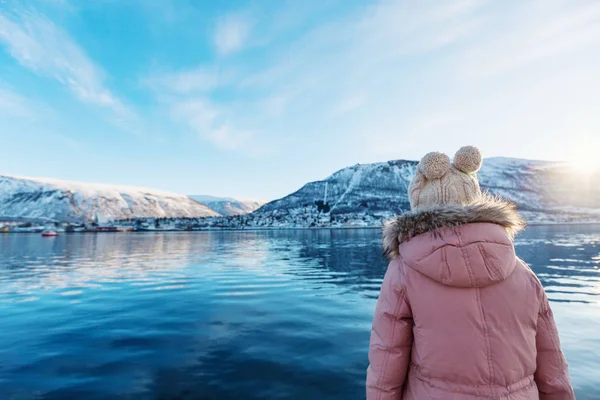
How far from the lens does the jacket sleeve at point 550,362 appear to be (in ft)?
10.4

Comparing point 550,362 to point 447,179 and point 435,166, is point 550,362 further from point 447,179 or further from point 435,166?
point 435,166

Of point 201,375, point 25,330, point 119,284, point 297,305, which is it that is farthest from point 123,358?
point 119,284

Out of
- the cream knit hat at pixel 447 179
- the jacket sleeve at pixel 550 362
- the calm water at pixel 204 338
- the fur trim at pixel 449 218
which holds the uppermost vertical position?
the cream knit hat at pixel 447 179

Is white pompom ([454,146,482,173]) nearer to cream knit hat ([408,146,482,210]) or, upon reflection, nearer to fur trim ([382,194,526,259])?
cream knit hat ([408,146,482,210])

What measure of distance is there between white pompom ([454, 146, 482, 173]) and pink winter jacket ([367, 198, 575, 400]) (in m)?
0.62

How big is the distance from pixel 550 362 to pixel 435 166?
2.32 metres

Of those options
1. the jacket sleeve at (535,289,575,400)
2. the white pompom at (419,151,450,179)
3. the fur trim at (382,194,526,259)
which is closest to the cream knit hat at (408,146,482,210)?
the white pompom at (419,151,450,179)

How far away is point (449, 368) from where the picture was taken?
2.90m

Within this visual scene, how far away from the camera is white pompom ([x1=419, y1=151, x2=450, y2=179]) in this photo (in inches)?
140

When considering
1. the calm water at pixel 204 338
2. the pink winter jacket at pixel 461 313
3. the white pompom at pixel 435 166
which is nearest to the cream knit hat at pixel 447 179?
the white pompom at pixel 435 166

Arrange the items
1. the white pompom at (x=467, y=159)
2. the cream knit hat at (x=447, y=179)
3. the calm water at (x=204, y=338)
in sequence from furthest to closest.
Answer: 1. the calm water at (x=204, y=338)
2. the white pompom at (x=467, y=159)
3. the cream knit hat at (x=447, y=179)

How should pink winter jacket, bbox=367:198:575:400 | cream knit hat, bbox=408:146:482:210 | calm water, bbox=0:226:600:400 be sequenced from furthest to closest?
calm water, bbox=0:226:600:400
cream knit hat, bbox=408:146:482:210
pink winter jacket, bbox=367:198:575:400

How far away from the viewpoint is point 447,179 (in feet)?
11.7

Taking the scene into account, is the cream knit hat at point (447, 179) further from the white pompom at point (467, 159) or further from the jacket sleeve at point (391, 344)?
the jacket sleeve at point (391, 344)
